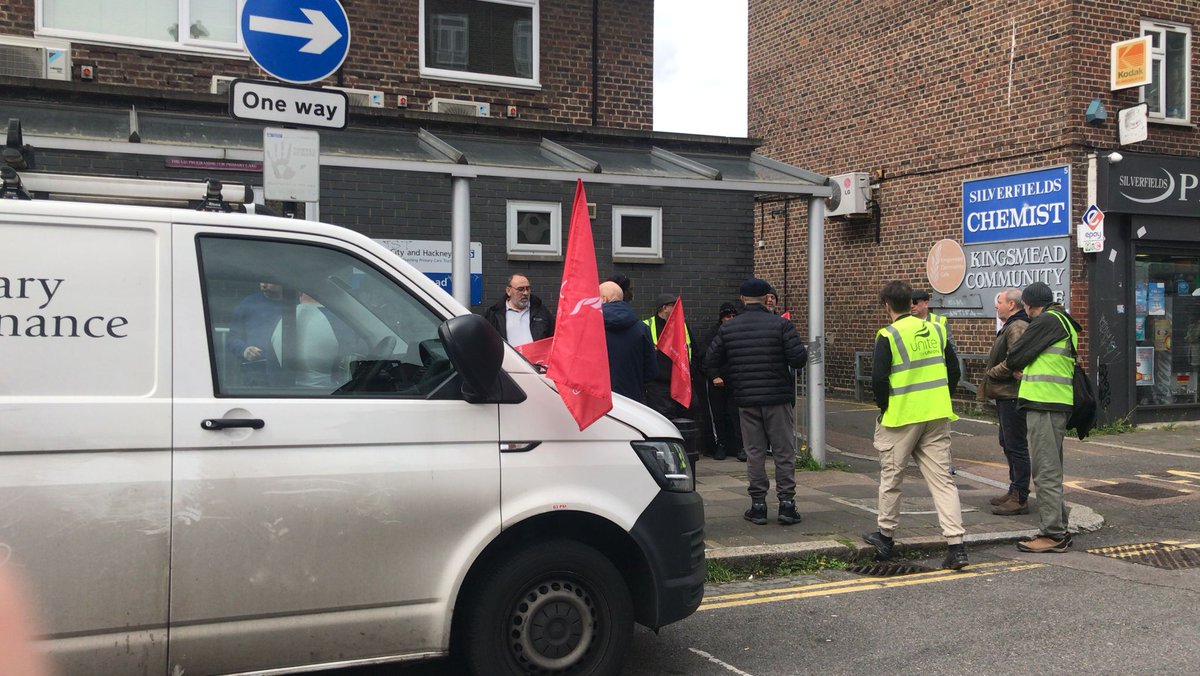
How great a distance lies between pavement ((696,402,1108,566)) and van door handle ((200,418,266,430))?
3.69 m

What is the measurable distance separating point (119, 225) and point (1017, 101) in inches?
542

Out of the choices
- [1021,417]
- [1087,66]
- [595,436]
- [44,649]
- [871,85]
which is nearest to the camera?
[44,649]

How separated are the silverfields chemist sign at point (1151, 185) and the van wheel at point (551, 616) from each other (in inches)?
476

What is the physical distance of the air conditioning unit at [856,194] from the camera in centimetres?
1689

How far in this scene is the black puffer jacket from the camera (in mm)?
7551

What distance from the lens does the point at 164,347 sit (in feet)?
11.7

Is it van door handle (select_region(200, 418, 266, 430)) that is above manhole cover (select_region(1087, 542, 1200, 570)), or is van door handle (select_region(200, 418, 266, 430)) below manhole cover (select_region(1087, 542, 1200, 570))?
above

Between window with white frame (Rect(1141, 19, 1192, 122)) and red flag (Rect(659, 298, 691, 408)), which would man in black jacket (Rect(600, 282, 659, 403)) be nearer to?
red flag (Rect(659, 298, 691, 408))

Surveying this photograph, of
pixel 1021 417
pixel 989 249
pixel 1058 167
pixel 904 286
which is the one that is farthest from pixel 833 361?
pixel 904 286

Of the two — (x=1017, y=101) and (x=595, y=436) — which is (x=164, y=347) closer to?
(x=595, y=436)

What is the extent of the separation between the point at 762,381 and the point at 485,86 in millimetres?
5716

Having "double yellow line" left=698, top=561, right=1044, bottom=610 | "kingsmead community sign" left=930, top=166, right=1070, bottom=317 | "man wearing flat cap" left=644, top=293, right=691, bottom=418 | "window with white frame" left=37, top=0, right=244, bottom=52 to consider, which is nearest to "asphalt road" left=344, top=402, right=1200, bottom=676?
"double yellow line" left=698, top=561, right=1044, bottom=610

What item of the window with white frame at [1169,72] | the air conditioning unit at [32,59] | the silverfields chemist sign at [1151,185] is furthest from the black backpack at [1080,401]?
the air conditioning unit at [32,59]

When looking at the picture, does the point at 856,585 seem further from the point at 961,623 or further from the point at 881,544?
the point at 961,623
